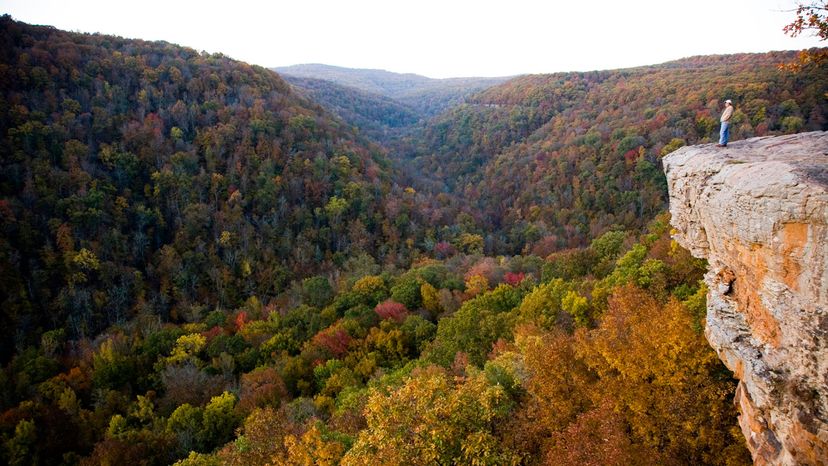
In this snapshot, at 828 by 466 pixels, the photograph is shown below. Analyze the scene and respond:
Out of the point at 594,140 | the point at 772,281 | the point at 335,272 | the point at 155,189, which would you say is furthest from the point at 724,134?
the point at 594,140

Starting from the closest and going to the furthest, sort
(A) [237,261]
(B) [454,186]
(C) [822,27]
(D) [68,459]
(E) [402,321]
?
1. (C) [822,27]
2. (D) [68,459]
3. (E) [402,321]
4. (A) [237,261]
5. (B) [454,186]

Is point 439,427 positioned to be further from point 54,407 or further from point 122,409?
point 54,407

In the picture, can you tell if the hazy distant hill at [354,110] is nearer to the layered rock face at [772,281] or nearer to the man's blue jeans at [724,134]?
the man's blue jeans at [724,134]

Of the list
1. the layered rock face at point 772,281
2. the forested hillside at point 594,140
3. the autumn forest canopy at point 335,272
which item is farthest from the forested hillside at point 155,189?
the layered rock face at point 772,281

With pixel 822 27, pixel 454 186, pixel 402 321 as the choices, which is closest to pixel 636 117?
pixel 454 186

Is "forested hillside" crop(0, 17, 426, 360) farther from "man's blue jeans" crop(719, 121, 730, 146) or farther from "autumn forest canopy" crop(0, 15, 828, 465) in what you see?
"man's blue jeans" crop(719, 121, 730, 146)
